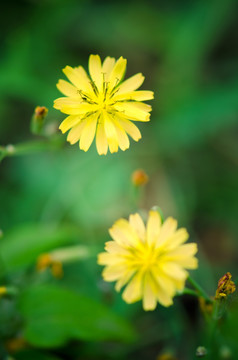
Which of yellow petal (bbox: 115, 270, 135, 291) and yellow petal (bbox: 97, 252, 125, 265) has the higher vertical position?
yellow petal (bbox: 97, 252, 125, 265)

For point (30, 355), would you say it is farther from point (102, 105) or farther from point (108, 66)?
point (108, 66)

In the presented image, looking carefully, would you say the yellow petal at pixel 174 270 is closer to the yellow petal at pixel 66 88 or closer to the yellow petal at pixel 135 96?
the yellow petal at pixel 135 96

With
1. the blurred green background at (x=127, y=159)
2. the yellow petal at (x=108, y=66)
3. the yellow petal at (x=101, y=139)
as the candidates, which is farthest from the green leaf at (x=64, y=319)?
the yellow petal at (x=108, y=66)

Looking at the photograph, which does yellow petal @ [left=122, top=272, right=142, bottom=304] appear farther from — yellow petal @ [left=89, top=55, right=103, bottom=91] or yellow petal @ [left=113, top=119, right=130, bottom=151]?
yellow petal @ [left=89, top=55, right=103, bottom=91]

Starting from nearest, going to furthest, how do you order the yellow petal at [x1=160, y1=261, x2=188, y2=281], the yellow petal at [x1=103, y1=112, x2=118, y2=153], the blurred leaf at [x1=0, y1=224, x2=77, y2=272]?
1. the yellow petal at [x1=160, y1=261, x2=188, y2=281]
2. the yellow petal at [x1=103, y1=112, x2=118, y2=153]
3. the blurred leaf at [x1=0, y1=224, x2=77, y2=272]

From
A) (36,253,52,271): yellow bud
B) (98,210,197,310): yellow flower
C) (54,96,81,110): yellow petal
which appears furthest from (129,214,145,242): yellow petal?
(36,253,52,271): yellow bud

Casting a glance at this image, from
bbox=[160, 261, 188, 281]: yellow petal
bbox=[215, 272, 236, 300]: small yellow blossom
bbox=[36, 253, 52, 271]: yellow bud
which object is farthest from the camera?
bbox=[36, 253, 52, 271]: yellow bud

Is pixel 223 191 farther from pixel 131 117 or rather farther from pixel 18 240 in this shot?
pixel 131 117
